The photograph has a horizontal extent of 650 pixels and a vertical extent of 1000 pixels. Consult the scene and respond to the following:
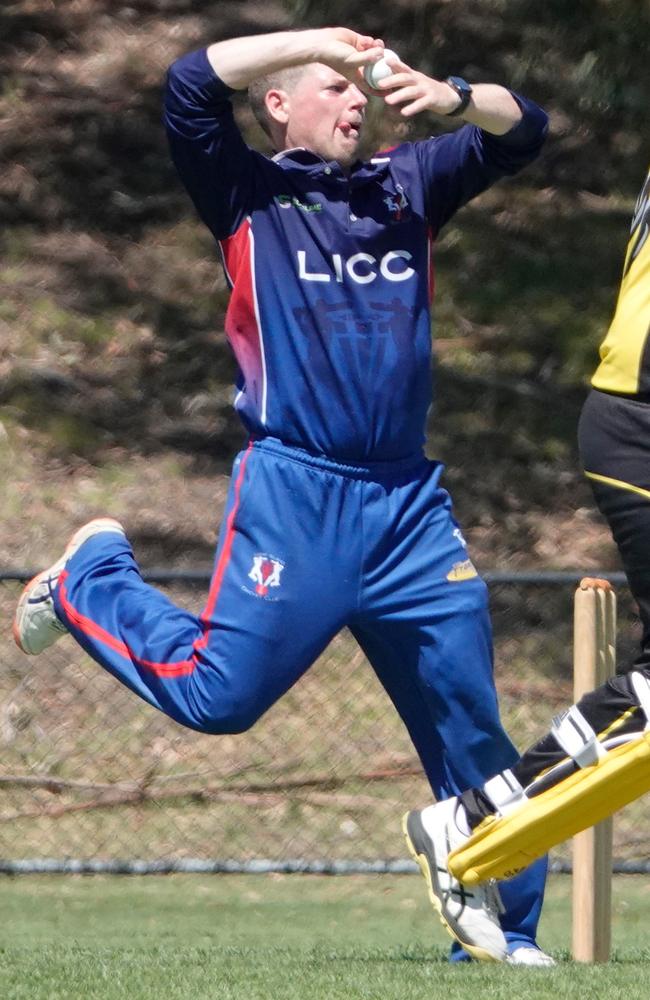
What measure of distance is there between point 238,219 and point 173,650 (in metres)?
1.09

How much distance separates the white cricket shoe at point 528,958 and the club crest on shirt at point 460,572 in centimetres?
96

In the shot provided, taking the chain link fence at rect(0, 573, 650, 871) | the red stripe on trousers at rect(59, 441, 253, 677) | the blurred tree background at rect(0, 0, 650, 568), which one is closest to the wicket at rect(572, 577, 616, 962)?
the red stripe on trousers at rect(59, 441, 253, 677)

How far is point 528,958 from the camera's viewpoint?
4.32 metres

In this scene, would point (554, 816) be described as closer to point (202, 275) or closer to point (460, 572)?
point (460, 572)

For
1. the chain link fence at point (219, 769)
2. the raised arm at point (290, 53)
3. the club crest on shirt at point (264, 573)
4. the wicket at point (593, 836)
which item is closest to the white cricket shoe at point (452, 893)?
the wicket at point (593, 836)

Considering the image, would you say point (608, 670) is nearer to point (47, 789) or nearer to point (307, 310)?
point (307, 310)

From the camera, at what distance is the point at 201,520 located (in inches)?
357

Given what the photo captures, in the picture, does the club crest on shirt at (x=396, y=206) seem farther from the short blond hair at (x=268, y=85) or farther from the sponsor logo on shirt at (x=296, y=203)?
the short blond hair at (x=268, y=85)

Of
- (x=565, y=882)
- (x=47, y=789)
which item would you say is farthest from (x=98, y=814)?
(x=565, y=882)

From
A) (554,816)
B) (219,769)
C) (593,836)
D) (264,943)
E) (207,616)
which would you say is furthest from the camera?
(219,769)

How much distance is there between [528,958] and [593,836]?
1.25ft

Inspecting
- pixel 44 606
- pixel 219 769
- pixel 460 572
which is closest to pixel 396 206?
pixel 460 572

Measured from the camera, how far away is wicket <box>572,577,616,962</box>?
4402 millimetres

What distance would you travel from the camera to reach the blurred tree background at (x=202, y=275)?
9305 millimetres
